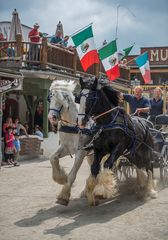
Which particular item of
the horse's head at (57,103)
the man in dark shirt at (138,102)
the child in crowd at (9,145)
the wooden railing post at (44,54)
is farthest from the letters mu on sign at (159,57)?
the horse's head at (57,103)

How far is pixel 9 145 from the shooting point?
13.6m

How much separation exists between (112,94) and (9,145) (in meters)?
6.88

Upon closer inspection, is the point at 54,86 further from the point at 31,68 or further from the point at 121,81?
the point at 121,81

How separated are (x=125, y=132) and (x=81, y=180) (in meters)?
3.46

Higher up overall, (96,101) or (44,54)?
(44,54)

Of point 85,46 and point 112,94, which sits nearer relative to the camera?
point 112,94

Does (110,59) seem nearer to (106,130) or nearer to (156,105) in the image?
(156,105)

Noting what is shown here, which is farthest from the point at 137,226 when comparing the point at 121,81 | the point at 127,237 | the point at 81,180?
the point at 121,81

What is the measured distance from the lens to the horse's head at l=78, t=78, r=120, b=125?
6789 millimetres

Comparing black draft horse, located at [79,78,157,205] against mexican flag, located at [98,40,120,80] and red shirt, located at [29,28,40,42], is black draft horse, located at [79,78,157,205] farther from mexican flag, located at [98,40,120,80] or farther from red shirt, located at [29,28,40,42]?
red shirt, located at [29,28,40,42]

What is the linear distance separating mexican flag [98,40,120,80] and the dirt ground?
13.8ft

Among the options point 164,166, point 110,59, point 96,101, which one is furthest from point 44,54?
point 96,101

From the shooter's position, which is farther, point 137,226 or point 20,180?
point 20,180

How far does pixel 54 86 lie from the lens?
7.90m
